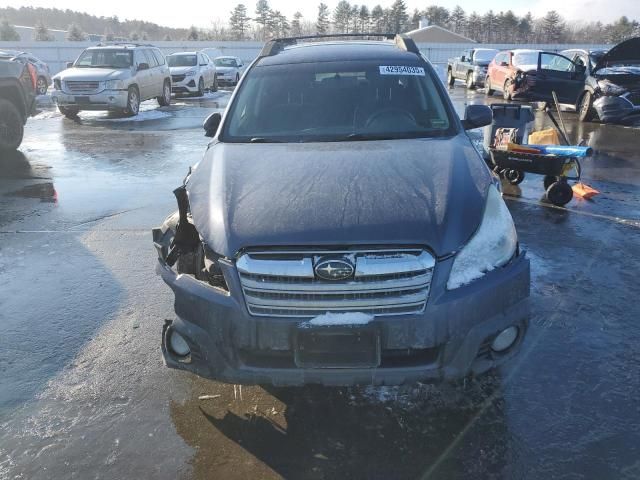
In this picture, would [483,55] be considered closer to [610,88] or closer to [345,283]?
[610,88]

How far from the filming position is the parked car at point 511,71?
15387mm

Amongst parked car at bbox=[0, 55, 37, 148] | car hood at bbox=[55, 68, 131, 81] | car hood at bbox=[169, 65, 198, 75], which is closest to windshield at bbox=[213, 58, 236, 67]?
car hood at bbox=[169, 65, 198, 75]

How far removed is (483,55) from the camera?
23547 mm

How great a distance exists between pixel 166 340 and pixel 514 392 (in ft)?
6.40

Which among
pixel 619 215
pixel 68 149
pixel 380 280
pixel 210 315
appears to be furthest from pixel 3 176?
pixel 619 215

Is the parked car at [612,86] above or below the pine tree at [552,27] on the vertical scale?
below

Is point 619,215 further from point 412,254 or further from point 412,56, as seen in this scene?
point 412,254

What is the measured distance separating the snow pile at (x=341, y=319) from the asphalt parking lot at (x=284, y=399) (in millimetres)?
710

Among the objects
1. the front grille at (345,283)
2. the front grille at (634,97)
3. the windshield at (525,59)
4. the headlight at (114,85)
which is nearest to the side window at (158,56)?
the headlight at (114,85)

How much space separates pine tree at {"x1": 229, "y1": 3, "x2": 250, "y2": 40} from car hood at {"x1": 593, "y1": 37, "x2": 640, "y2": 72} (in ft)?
281

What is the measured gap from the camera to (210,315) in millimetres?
2559

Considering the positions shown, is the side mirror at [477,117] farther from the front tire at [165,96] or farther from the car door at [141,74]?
the front tire at [165,96]

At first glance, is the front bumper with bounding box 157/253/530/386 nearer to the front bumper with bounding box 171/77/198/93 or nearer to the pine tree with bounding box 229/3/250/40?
the front bumper with bounding box 171/77/198/93

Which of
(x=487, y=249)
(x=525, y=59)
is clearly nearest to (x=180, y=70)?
(x=525, y=59)
